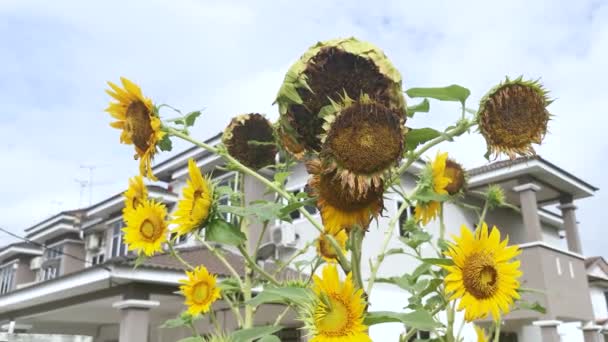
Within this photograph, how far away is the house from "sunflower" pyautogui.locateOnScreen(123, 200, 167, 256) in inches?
164

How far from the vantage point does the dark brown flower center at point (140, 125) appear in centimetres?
97

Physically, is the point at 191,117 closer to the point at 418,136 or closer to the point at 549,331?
the point at 418,136

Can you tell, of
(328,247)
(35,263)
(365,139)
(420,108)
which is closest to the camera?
(365,139)

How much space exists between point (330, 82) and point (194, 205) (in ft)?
1.07

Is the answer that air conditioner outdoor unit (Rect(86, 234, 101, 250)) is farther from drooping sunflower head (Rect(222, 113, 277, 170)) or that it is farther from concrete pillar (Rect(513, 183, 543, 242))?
drooping sunflower head (Rect(222, 113, 277, 170))

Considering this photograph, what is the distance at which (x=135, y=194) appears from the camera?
4.67ft

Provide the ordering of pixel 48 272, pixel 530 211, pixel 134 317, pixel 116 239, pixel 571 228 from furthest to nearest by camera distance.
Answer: pixel 48 272
pixel 116 239
pixel 571 228
pixel 530 211
pixel 134 317

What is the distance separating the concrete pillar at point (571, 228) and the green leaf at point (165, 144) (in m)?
11.6

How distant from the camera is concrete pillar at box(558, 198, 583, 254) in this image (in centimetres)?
→ 1128

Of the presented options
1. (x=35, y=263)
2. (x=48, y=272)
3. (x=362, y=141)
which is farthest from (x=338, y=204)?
(x=35, y=263)

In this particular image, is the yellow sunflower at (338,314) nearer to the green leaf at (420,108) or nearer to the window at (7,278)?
the green leaf at (420,108)

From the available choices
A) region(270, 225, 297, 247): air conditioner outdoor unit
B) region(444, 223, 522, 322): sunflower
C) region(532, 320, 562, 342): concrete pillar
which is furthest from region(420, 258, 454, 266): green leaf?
region(532, 320, 562, 342): concrete pillar

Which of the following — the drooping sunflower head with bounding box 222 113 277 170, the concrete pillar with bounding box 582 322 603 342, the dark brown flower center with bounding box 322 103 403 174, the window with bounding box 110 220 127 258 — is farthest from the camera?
the window with bounding box 110 220 127 258

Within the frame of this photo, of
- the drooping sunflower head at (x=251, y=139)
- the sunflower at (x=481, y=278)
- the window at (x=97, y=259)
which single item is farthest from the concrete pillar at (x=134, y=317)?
the window at (x=97, y=259)
